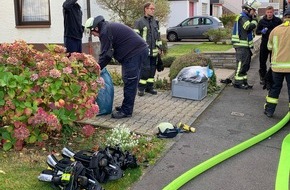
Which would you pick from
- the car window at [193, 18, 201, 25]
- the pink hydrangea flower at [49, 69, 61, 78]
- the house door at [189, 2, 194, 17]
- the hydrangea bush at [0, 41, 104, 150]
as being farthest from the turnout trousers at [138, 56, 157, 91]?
the house door at [189, 2, 194, 17]

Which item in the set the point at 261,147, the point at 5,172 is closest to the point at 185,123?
the point at 261,147

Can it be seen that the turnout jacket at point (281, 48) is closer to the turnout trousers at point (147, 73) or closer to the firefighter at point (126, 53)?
the firefighter at point (126, 53)

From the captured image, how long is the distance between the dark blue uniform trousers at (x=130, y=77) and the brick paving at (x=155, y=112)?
0.67 feet

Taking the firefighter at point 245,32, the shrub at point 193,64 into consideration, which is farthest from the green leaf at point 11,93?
the firefighter at point 245,32

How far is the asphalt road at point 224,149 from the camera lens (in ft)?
13.4

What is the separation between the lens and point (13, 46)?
4852 millimetres

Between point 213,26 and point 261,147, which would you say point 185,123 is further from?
point 213,26

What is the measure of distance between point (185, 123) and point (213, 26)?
16.9 metres

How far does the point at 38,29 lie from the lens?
13.0 m

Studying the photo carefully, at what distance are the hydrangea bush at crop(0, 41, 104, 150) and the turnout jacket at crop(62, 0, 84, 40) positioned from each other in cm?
301

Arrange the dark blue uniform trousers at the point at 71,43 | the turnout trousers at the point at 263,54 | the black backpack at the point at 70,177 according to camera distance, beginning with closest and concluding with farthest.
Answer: the black backpack at the point at 70,177, the dark blue uniform trousers at the point at 71,43, the turnout trousers at the point at 263,54

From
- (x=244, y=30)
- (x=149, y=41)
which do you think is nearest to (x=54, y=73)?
→ (x=149, y=41)

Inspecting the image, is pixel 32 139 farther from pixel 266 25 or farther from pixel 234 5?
pixel 234 5

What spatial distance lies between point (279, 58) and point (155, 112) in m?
2.21
